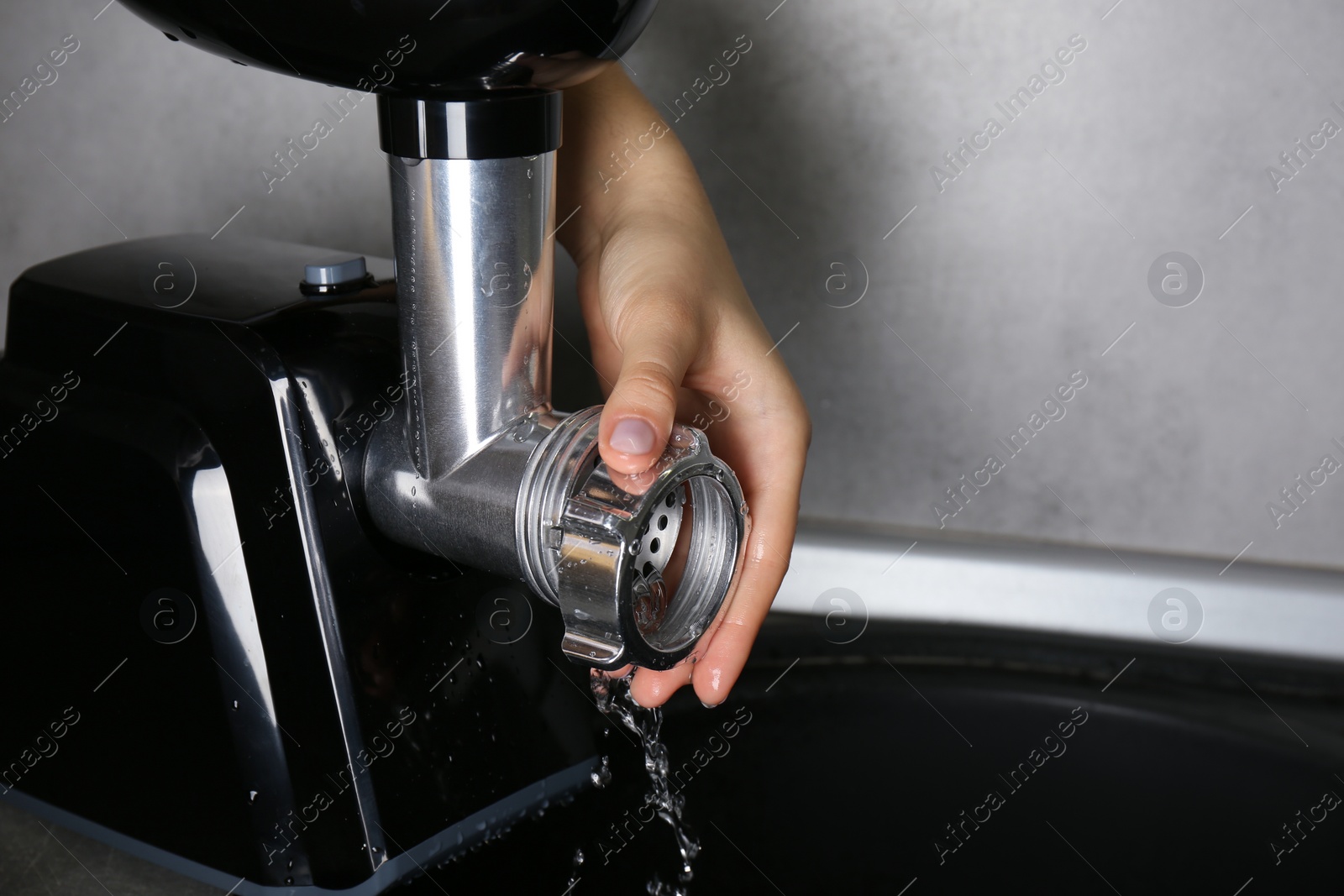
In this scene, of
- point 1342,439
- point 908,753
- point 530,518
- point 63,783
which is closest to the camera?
point 530,518

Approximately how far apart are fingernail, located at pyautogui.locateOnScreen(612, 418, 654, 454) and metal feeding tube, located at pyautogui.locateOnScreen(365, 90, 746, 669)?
0.01m

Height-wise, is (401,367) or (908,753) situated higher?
(401,367)

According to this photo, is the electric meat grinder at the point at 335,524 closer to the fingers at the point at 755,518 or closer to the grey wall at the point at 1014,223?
the fingers at the point at 755,518

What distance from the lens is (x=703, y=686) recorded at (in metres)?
0.55

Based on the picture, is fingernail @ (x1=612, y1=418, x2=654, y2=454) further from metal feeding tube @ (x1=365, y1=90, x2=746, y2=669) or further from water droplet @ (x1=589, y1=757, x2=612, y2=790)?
water droplet @ (x1=589, y1=757, x2=612, y2=790)

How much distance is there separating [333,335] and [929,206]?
20.2 inches

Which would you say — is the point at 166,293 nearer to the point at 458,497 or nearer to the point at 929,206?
the point at 458,497

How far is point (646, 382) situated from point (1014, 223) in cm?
50

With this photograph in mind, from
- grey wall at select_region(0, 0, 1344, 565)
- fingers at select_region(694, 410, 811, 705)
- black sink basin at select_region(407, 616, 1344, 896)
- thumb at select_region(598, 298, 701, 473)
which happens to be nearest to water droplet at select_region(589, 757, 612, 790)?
black sink basin at select_region(407, 616, 1344, 896)

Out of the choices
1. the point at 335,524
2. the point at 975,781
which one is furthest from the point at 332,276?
the point at 975,781

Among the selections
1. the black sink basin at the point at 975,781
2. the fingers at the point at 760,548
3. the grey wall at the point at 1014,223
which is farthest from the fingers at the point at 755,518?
the grey wall at the point at 1014,223

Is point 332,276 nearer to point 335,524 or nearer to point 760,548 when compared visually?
point 335,524

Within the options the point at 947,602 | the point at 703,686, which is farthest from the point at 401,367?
the point at 947,602

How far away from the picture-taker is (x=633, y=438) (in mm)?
410
